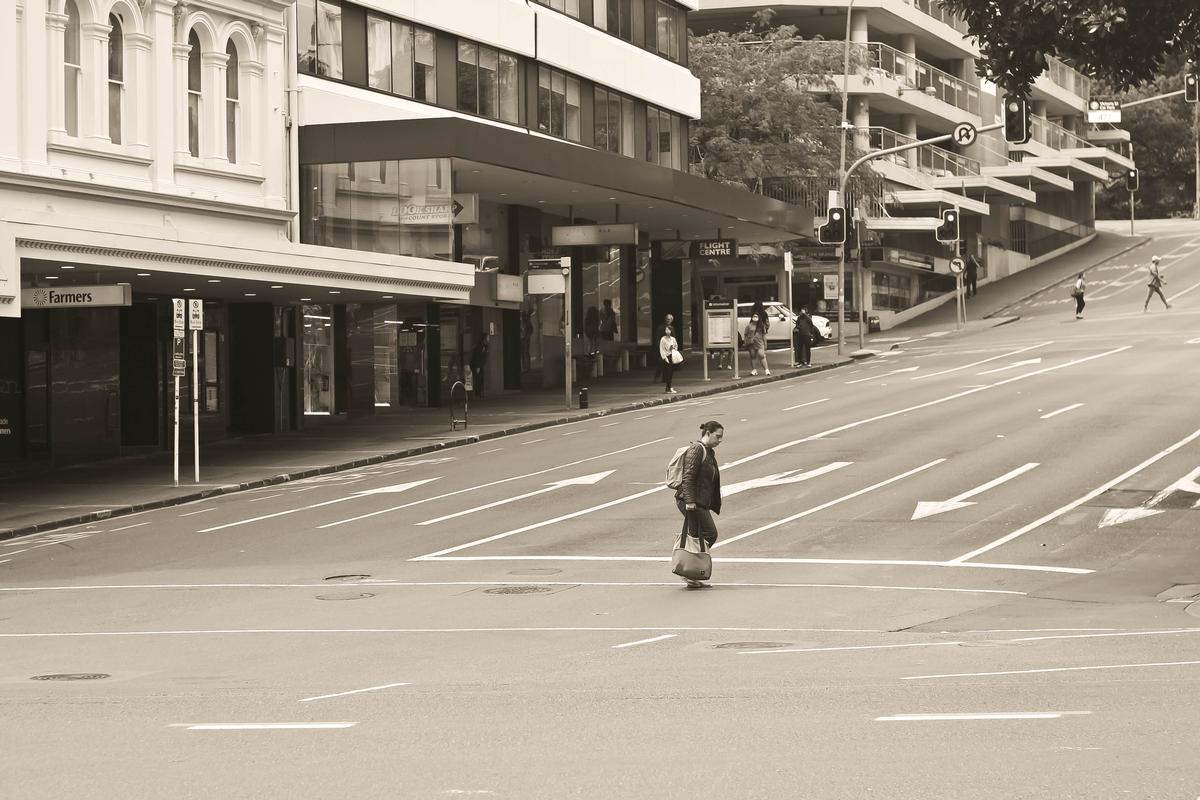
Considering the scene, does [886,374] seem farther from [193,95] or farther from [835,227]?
[193,95]

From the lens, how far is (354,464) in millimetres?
30750

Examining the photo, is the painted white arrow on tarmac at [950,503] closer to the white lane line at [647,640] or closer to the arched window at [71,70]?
the white lane line at [647,640]

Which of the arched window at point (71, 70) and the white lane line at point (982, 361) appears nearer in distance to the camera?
the arched window at point (71, 70)

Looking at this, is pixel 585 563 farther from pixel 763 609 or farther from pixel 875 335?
pixel 875 335

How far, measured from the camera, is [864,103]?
71.1m

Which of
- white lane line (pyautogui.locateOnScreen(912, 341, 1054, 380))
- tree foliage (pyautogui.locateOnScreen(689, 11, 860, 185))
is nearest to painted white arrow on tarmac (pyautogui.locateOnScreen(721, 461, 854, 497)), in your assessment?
white lane line (pyautogui.locateOnScreen(912, 341, 1054, 380))

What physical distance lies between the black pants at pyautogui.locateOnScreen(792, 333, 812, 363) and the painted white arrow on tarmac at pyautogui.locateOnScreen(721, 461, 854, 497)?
2189cm

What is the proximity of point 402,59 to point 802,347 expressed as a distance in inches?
577

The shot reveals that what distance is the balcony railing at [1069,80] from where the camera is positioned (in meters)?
96.5

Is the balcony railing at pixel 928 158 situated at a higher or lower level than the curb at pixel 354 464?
higher

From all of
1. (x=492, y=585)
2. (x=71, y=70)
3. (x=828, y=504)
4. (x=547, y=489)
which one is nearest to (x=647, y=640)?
(x=492, y=585)

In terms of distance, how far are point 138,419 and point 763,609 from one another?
71.1 feet

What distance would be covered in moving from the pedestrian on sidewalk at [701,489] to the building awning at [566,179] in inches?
742

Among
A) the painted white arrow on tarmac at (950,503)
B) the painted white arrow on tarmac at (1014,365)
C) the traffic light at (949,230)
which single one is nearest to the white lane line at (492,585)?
the painted white arrow on tarmac at (950,503)
